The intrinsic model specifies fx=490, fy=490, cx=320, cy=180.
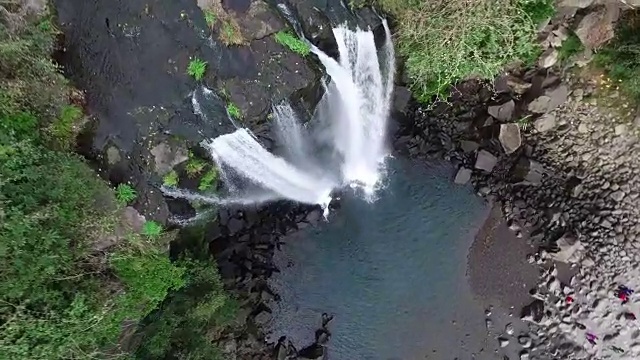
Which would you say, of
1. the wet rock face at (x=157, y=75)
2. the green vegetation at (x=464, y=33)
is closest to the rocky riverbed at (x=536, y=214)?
the green vegetation at (x=464, y=33)

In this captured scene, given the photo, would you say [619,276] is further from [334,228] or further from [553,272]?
[334,228]

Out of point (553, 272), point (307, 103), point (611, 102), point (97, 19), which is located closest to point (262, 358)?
point (307, 103)

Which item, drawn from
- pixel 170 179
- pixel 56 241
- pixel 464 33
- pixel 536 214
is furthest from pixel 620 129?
pixel 56 241

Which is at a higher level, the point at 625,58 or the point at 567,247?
the point at 625,58

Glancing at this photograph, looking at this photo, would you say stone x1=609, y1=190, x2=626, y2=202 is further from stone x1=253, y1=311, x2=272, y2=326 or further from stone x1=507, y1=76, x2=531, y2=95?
stone x1=253, y1=311, x2=272, y2=326

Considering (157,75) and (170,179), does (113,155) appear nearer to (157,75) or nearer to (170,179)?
(170,179)

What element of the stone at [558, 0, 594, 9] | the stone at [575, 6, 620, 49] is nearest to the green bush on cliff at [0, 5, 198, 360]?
the stone at [558, 0, 594, 9]

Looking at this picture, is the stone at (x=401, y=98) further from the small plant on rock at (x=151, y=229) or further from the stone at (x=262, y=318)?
the small plant on rock at (x=151, y=229)
